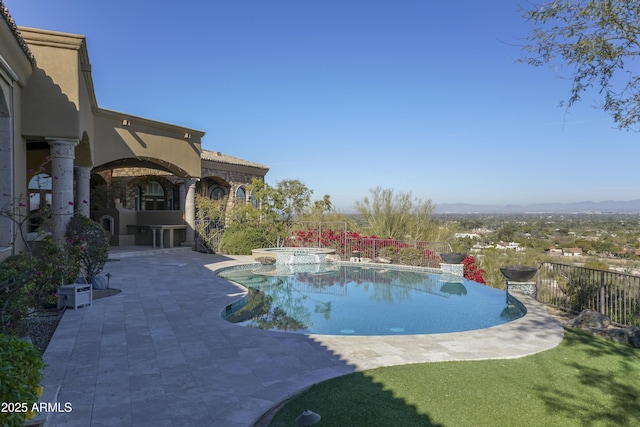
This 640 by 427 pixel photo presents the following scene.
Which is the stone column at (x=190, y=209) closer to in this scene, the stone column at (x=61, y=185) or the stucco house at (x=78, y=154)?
the stucco house at (x=78, y=154)

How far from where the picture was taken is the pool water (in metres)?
8.29

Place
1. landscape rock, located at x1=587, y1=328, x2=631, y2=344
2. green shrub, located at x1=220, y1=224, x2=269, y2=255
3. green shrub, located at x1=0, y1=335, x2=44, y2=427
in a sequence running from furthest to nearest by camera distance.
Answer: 1. green shrub, located at x1=220, y1=224, x2=269, y2=255
2. landscape rock, located at x1=587, y1=328, x2=631, y2=344
3. green shrub, located at x1=0, y1=335, x2=44, y2=427

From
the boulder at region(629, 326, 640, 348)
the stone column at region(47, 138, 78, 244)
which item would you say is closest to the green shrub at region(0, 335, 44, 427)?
the boulder at region(629, 326, 640, 348)

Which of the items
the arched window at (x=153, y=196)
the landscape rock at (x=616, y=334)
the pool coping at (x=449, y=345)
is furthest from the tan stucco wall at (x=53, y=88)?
the arched window at (x=153, y=196)

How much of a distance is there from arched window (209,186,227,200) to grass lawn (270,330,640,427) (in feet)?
70.5

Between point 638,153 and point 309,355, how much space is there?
8.15m

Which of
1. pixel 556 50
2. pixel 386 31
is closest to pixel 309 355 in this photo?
pixel 556 50

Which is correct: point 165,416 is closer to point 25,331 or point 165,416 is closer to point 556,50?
point 25,331

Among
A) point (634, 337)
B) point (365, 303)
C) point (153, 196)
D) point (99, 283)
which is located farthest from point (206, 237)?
point (634, 337)

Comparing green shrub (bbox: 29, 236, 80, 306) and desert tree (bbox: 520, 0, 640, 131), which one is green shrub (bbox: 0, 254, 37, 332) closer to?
green shrub (bbox: 29, 236, 80, 306)

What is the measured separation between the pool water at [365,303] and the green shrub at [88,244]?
354 cm

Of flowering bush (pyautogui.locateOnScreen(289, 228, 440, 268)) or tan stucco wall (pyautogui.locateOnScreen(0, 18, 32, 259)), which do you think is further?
flowering bush (pyautogui.locateOnScreen(289, 228, 440, 268))

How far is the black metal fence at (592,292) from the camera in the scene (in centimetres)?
794

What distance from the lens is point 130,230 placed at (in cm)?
2039
